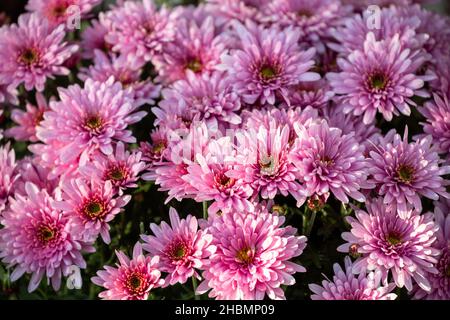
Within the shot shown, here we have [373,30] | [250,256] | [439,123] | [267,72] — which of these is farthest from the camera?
[373,30]

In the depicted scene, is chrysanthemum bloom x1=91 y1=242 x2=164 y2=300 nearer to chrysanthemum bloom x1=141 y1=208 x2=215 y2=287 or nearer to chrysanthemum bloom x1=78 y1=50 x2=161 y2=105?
chrysanthemum bloom x1=141 y1=208 x2=215 y2=287

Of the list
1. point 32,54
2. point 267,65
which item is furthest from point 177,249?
point 32,54

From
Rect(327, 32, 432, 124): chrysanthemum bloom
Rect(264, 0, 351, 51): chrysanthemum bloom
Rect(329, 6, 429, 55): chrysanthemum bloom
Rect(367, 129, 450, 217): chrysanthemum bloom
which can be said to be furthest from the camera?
Rect(264, 0, 351, 51): chrysanthemum bloom

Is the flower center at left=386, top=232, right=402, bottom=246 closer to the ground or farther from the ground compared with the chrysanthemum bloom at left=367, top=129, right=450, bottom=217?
closer to the ground

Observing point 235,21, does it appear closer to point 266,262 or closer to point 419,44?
point 419,44

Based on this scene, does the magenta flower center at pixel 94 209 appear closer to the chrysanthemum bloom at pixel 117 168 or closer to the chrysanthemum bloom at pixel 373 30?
the chrysanthemum bloom at pixel 117 168

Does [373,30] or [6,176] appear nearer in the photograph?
[6,176]

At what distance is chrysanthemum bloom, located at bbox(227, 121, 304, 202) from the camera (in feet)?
5.04

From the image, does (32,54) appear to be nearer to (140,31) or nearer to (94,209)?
(140,31)

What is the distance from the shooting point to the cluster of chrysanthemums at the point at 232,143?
5.07 feet

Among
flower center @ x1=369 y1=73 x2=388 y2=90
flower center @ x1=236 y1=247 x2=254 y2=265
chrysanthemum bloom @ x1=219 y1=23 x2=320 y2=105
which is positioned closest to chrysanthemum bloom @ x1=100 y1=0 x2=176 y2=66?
chrysanthemum bloom @ x1=219 y1=23 x2=320 y2=105

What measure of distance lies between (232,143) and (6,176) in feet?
2.23

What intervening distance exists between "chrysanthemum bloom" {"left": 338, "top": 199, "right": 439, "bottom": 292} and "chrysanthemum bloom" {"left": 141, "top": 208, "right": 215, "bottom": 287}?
0.36 m

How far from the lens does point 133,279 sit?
1.56m
